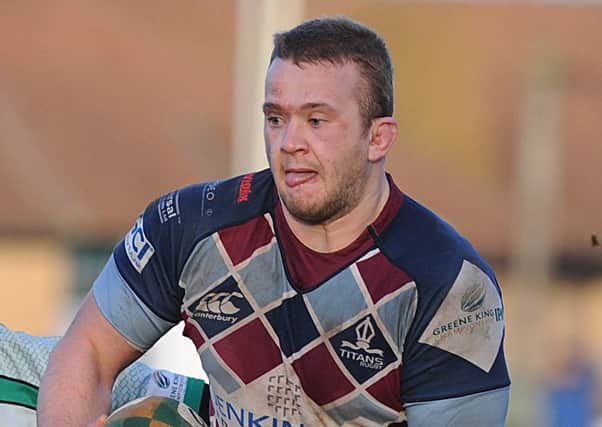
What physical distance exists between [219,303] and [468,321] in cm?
73

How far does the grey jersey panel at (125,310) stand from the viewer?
4.42 meters

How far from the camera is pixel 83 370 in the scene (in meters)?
4.42

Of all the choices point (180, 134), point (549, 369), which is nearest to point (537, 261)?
point (549, 369)

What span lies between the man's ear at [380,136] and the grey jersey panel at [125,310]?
0.83 m

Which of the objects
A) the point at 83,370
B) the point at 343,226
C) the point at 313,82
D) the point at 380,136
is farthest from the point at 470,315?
the point at 83,370

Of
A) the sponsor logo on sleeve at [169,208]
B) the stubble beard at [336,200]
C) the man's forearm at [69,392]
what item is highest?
the stubble beard at [336,200]

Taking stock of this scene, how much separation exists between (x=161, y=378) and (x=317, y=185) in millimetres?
1210

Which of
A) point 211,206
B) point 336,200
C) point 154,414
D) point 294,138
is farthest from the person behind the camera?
point 154,414

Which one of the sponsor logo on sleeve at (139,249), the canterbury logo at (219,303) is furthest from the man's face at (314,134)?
the sponsor logo on sleeve at (139,249)

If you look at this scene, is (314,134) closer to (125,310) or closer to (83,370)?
(125,310)

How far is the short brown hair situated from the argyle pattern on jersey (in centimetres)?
43

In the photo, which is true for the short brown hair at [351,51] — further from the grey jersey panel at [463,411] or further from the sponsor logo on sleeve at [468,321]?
the grey jersey panel at [463,411]

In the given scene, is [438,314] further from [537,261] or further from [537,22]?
[537,22]

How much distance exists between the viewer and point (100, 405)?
4488 mm
